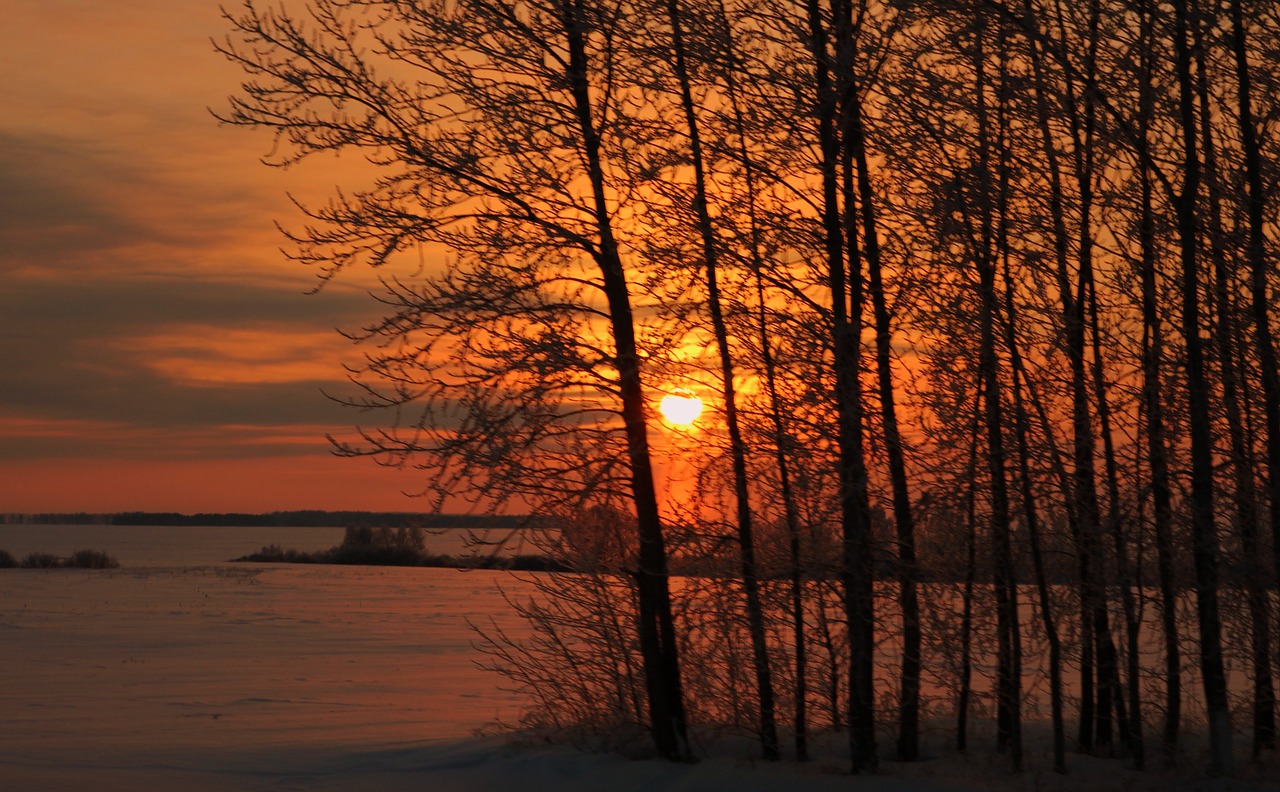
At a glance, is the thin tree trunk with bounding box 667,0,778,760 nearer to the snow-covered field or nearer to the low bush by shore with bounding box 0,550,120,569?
the snow-covered field

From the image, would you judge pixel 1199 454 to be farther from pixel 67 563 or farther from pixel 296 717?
pixel 67 563

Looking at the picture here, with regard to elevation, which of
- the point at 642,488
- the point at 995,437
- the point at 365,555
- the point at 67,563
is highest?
the point at 995,437

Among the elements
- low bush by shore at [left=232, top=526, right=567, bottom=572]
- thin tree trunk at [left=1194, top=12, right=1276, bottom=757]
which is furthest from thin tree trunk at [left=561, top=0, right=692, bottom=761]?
low bush by shore at [left=232, top=526, right=567, bottom=572]

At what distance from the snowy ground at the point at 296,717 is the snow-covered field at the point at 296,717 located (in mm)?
37

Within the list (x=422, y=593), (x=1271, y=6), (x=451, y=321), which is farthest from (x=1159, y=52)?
(x=422, y=593)

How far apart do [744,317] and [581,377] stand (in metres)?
1.65

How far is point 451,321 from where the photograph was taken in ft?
35.0

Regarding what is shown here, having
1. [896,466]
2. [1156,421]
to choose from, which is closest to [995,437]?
[896,466]

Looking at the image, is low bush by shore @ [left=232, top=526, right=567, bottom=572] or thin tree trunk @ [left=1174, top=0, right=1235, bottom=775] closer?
thin tree trunk @ [left=1174, top=0, right=1235, bottom=775]

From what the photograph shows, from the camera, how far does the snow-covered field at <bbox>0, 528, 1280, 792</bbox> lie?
34.8 feet

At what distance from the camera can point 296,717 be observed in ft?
52.6

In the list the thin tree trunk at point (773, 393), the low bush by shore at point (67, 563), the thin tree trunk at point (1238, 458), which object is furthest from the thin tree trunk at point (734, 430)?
the low bush by shore at point (67, 563)

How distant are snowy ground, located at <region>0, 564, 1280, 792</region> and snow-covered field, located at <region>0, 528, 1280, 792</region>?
37mm

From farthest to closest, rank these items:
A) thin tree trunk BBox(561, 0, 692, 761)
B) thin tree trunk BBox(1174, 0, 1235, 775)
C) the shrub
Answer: the shrub
thin tree trunk BBox(561, 0, 692, 761)
thin tree trunk BBox(1174, 0, 1235, 775)
